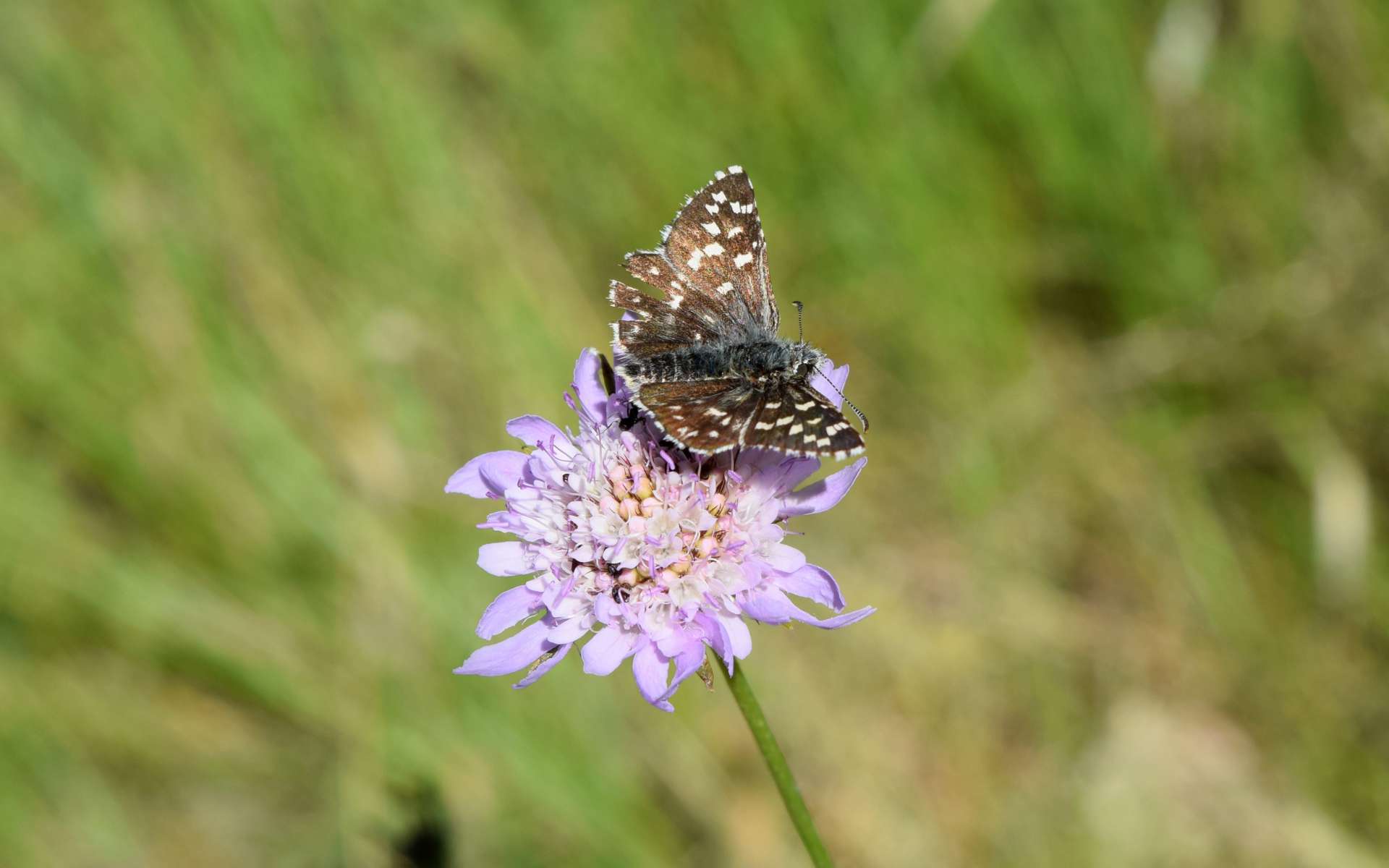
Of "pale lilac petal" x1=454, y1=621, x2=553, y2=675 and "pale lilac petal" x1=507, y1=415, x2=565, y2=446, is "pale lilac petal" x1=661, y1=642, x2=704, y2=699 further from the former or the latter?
"pale lilac petal" x1=507, y1=415, x2=565, y2=446

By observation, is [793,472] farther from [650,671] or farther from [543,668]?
[543,668]

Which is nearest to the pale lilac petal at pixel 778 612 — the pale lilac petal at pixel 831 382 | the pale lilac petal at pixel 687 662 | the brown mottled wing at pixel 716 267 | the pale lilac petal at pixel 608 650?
the pale lilac petal at pixel 687 662

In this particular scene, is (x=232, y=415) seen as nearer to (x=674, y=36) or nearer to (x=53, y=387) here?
(x=53, y=387)

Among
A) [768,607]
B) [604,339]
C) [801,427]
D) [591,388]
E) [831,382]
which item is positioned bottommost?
[768,607]

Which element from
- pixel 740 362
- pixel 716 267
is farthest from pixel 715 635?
pixel 716 267

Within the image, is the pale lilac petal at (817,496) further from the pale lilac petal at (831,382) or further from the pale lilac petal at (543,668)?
the pale lilac petal at (543,668)
